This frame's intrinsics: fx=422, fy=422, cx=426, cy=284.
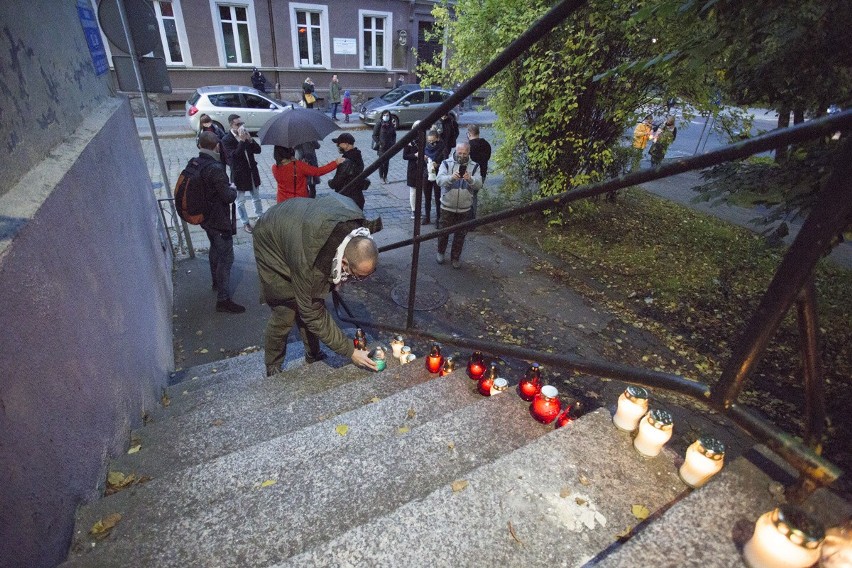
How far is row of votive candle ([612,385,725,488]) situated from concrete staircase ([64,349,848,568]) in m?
0.05

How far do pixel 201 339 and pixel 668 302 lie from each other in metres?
5.72

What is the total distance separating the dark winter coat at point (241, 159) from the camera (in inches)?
264

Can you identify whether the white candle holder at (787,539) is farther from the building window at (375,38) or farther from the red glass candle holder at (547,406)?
the building window at (375,38)

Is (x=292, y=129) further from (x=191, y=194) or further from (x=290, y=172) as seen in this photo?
(x=191, y=194)

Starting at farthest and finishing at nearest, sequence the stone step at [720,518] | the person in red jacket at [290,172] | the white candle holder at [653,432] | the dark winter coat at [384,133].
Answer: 1. the dark winter coat at [384,133]
2. the person in red jacket at [290,172]
3. the white candle holder at [653,432]
4. the stone step at [720,518]

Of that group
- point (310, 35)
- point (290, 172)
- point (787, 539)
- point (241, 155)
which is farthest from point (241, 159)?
point (310, 35)

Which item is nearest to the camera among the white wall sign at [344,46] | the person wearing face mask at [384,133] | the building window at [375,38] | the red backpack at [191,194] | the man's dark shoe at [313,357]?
the man's dark shoe at [313,357]

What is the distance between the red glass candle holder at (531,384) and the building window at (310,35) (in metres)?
20.4

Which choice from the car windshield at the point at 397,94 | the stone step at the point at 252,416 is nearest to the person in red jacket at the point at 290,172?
the stone step at the point at 252,416

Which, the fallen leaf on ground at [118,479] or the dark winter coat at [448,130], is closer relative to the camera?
the fallen leaf on ground at [118,479]

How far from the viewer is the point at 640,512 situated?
4.78 ft

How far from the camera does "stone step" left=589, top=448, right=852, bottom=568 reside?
3.86ft

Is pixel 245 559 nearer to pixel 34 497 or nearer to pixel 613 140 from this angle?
pixel 34 497

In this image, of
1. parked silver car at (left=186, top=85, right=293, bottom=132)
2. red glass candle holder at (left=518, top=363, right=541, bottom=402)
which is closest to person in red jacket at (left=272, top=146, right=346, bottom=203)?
red glass candle holder at (left=518, top=363, right=541, bottom=402)
